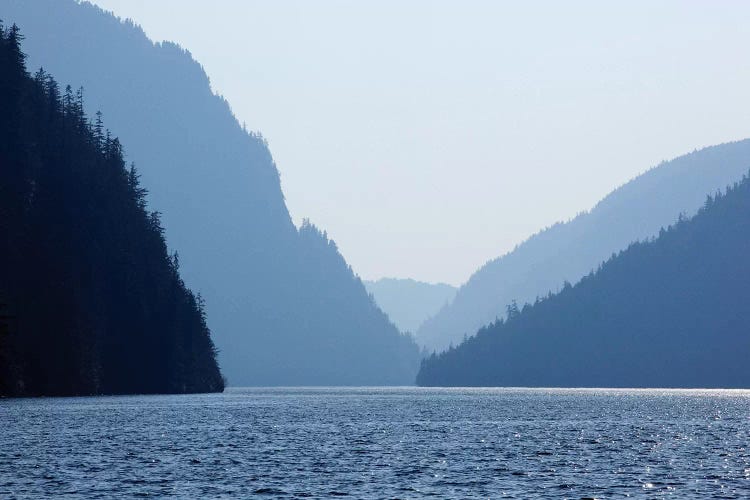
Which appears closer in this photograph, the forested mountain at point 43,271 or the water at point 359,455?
the water at point 359,455

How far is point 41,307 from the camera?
167 metres

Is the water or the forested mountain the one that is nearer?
the water

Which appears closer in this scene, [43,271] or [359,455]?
[359,455]

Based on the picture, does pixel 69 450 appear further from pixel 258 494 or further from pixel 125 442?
pixel 258 494

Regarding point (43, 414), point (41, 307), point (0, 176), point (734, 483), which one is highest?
point (0, 176)

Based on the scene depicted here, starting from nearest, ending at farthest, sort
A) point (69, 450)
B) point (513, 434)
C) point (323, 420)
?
1. point (69, 450)
2. point (513, 434)
3. point (323, 420)

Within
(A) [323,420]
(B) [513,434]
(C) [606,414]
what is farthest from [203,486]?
(C) [606,414]

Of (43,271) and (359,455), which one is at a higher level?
(43,271)

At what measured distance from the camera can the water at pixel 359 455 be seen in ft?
216

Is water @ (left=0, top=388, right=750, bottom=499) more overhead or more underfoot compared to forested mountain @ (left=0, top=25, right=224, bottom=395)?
more underfoot

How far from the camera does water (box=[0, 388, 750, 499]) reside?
6569cm

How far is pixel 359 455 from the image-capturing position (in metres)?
87.6

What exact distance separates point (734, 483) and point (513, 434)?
47.9 meters

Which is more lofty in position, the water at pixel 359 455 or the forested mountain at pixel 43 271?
the forested mountain at pixel 43 271
